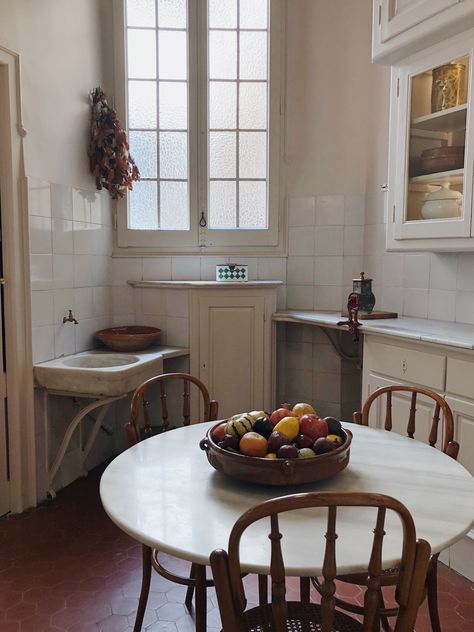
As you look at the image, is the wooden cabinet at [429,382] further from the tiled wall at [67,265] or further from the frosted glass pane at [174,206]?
the tiled wall at [67,265]

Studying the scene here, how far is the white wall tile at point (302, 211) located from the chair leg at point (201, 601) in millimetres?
2416

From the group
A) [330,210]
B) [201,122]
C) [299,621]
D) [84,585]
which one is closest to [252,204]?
[330,210]

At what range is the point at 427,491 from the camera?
4.08 feet

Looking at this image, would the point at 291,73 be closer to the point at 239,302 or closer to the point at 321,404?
the point at 239,302

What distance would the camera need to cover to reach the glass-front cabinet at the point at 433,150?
90.0 inches

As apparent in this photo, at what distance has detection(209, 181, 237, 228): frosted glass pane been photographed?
347cm

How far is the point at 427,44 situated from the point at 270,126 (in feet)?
3.97

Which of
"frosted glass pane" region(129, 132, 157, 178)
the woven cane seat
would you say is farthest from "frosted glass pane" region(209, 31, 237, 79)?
the woven cane seat

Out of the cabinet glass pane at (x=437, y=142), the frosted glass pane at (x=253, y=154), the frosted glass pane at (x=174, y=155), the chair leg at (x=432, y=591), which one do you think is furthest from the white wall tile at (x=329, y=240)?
the chair leg at (x=432, y=591)

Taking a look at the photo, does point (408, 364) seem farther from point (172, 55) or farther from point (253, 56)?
point (172, 55)

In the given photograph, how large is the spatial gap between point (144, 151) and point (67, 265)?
0.97 meters

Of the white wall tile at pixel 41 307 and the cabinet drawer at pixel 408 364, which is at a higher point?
the white wall tile at pixel 41 307

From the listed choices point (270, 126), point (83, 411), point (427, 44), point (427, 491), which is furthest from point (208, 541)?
point (270, 126)

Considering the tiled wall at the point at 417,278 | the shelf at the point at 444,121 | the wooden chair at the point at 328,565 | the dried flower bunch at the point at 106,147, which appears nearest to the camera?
the wooden chair at the point at 328,565
